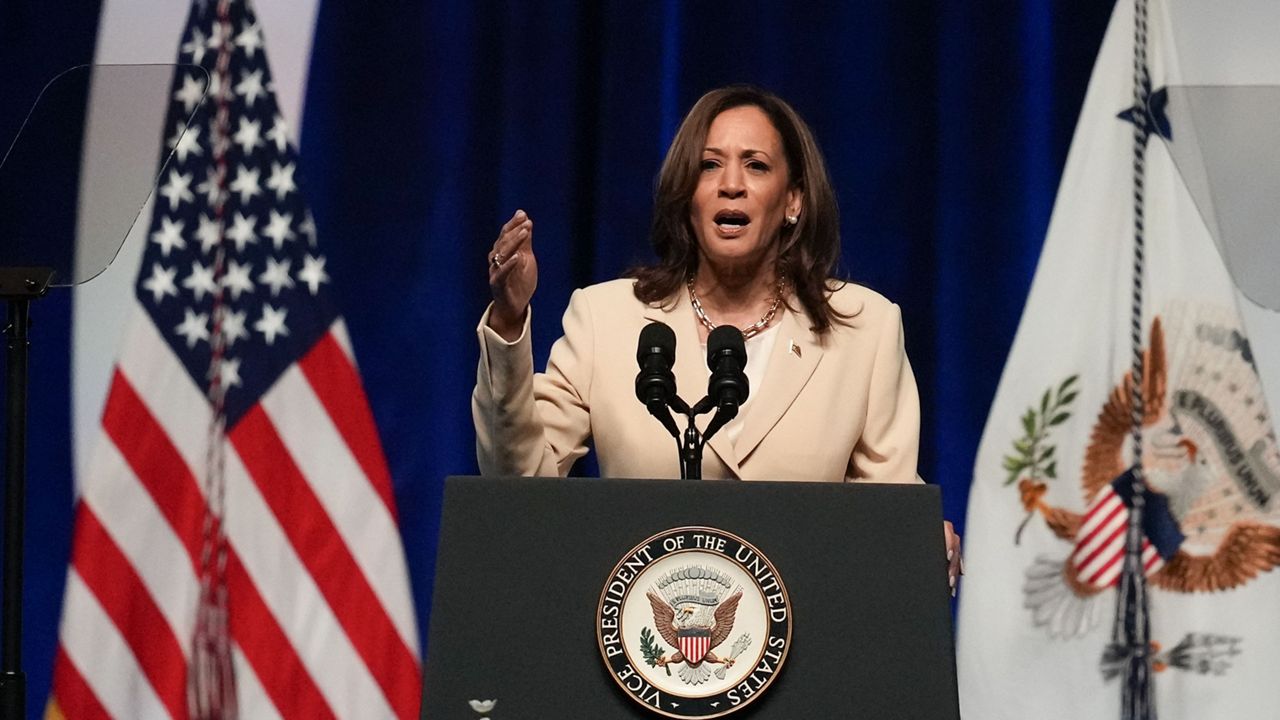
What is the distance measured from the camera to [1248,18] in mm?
3227

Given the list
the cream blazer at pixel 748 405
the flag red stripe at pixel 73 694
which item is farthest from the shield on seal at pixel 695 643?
the flag red stripe at pixel 73 694

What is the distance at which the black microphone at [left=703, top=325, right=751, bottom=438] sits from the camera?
5.16 feet

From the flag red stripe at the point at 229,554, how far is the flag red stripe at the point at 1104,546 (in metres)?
1.70

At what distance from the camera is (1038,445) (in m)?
3.20

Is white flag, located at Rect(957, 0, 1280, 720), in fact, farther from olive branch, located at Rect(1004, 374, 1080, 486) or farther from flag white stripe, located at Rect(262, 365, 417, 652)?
flag white stripe, located at Rect(262, 365, 417, 652)

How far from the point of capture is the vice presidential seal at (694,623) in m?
1.39

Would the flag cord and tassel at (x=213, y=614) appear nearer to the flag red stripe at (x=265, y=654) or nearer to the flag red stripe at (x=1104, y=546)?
the flag red stripe at (x=265, y=654)

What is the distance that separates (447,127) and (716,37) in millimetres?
648

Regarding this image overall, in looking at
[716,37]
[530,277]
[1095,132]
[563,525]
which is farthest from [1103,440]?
[563,525]

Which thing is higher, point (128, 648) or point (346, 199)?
point (346, 199)

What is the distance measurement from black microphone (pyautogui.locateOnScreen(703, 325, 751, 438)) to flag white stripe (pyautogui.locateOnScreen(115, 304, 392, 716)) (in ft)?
Result: 6.07

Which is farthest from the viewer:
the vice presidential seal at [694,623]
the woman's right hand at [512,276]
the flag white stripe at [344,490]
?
the flag white stripe at [344,490]

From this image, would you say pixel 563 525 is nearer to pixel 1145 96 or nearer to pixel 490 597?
pixel 490 597

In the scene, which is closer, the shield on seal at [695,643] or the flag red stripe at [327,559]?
the shield on seal at [695,643]
